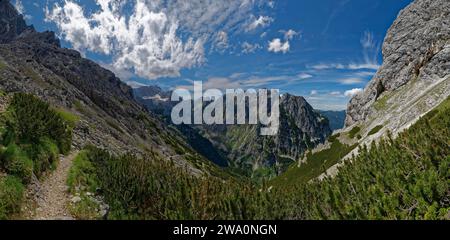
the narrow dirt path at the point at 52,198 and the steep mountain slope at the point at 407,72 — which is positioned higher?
the steep mountain slope at the point at 407,72

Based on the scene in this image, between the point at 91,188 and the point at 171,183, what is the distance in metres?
7.04

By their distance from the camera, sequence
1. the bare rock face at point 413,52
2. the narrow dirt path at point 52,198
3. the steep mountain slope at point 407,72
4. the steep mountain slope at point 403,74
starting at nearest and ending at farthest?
the narrow dirt path at point 52,198, the steep mountain slope at point 407,72, the steep mountain slope at point 403,74, the bare rock face at point 413,52

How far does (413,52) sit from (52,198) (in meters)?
185

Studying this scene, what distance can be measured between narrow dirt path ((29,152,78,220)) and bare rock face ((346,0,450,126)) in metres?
140

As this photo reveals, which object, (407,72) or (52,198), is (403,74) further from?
(52,198)

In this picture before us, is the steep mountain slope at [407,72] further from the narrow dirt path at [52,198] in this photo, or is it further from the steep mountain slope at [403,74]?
the narrow dirt path at [52,198]

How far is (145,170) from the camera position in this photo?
29906 millimetres

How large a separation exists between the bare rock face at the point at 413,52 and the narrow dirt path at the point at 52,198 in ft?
460

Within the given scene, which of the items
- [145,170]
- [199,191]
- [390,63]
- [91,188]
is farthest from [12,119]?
[390,63]

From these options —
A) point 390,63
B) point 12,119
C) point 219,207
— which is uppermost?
point 390,63

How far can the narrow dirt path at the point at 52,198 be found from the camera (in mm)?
19609

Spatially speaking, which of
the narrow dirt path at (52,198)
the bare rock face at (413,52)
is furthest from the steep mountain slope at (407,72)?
the narrow dirt path at (52,198)

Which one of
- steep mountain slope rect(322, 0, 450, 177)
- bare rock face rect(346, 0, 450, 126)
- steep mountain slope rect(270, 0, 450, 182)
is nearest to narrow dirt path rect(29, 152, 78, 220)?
steep mountain slope rect(270, 0, 450, 182)
